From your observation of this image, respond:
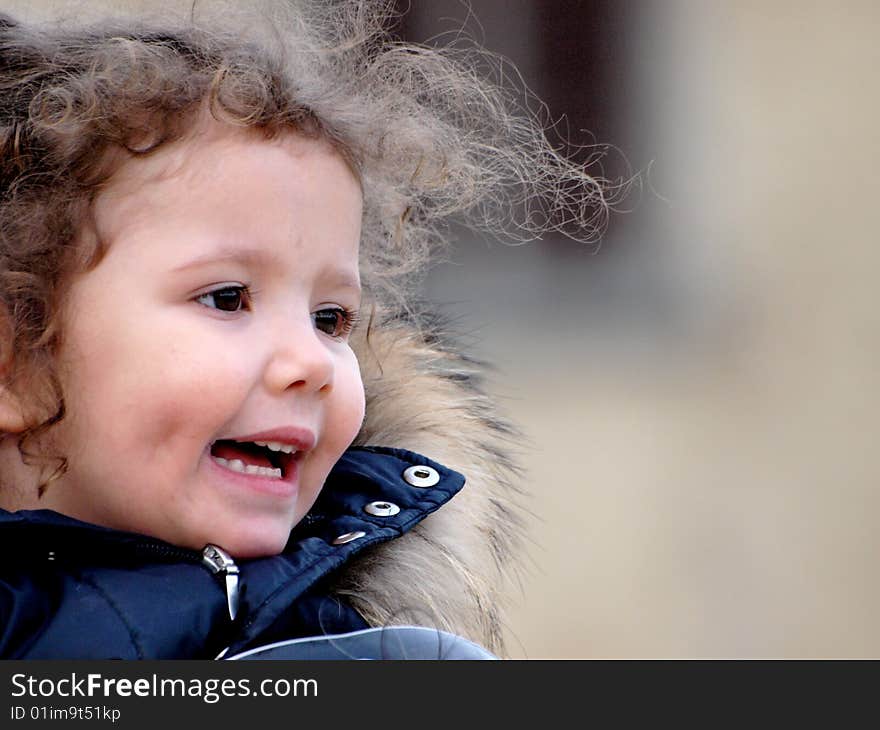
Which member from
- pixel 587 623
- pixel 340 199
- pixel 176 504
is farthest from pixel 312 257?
pixel 587 623

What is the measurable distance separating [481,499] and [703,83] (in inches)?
103

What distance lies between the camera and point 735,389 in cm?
396

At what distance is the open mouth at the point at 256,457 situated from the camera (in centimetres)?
130

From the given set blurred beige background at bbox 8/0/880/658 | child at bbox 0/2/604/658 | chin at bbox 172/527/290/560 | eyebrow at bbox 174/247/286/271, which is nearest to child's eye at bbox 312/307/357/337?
child at bbox 0/2/604/658

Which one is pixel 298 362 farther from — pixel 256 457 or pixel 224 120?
pixel 224 120

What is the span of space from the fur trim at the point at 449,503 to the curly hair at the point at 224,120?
11 centimetres

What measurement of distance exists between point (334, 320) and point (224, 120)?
0.22 metres

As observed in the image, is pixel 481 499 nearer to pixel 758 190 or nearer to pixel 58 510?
pixel 58 510

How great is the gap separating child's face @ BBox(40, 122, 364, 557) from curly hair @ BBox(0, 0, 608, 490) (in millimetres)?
30

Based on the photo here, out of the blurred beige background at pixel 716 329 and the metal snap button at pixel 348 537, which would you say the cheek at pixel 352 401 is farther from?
the blurred beige background at pixel 716 329

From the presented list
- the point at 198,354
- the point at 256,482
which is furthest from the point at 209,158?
the point at 256,482

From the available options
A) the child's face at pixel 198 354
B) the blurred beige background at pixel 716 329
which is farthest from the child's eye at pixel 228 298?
the blurred beige background at pixel 716 329

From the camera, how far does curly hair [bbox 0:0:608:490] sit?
4.30ft

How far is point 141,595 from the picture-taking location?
3.99ft
